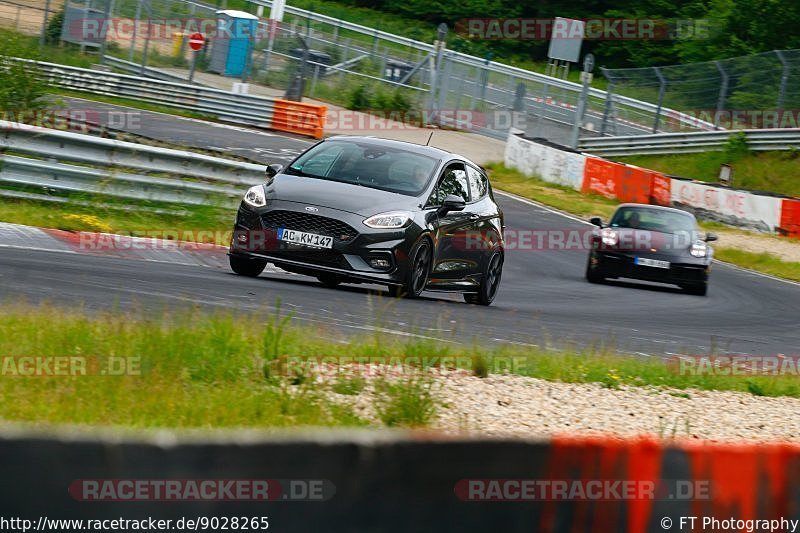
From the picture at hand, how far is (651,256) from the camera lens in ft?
64.3

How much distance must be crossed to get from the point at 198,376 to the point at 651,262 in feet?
44.2

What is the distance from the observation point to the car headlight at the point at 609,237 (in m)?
19.7

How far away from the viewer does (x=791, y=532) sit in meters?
4.61

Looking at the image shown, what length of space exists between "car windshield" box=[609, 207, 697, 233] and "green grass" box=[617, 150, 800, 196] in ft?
49.3

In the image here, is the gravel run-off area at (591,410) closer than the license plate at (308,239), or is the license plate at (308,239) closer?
the gravel run-off area at (591,410)

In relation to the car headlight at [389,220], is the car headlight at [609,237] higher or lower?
lower

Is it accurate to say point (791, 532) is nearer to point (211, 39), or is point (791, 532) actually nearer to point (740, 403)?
point (740, 403)

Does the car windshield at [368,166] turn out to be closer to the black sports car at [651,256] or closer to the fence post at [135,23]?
the black sports car at [651,256]

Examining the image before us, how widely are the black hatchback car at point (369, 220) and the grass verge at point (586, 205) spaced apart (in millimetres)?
12184

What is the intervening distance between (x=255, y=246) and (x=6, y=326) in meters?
4.66

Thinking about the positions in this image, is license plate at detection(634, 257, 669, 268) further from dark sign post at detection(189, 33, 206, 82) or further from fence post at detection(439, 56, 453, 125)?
fence post at detection(439, 56, 453, 125)

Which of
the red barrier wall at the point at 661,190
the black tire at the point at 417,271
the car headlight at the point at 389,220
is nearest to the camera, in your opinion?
the car headlight at the point at 389,220

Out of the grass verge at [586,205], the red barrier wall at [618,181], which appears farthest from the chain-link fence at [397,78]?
the red barrier wall at [618,181]

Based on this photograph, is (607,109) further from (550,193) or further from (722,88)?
(550,193)
